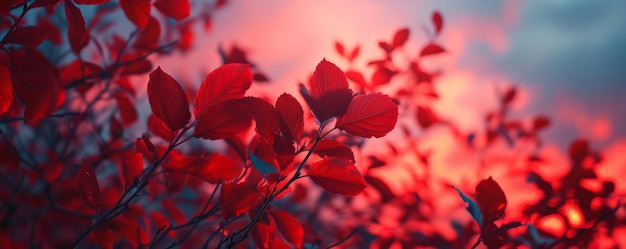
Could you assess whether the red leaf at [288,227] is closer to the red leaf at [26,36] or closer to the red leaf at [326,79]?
the red leaf at [326,79]

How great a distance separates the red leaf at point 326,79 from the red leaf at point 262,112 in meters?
0.11

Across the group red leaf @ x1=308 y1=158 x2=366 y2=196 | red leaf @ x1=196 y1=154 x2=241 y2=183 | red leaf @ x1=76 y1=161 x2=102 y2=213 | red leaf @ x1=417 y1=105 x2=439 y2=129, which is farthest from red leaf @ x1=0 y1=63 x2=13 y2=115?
red leaf @ x1=417 y1=105 x2=439 y2=129

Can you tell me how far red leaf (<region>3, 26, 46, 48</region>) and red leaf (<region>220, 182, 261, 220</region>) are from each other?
588 millimetres

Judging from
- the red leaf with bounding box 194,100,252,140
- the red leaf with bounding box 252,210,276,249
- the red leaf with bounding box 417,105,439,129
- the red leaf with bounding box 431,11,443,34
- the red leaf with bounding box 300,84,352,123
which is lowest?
the red leaf with bounding box 252,210,276,249

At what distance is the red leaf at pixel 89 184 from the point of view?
1.00 m

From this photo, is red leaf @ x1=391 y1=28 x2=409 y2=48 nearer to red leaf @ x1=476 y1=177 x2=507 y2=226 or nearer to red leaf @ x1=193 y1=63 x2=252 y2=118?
red leaf @ x1=476 y1=177 x2=507 y2=226

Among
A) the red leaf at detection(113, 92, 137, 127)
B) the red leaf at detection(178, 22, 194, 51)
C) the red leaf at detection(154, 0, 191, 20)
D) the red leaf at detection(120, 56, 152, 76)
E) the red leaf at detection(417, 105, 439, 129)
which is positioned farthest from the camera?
the red leaf at detection(178, 22, 194, 51)

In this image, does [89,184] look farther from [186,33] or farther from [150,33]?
[186,33]

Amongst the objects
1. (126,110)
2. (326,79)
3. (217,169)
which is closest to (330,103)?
(326,79)

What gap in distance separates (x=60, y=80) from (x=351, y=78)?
1.17 m

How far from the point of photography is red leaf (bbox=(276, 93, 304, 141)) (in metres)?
0.95

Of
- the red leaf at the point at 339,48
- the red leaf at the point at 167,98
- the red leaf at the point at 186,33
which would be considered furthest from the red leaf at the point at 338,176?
the red leaf at the point at 186,33

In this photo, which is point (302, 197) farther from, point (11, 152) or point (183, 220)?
point (11, 152)

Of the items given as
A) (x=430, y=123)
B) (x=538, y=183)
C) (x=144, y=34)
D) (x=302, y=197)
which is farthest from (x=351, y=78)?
(x=302, y=197)
